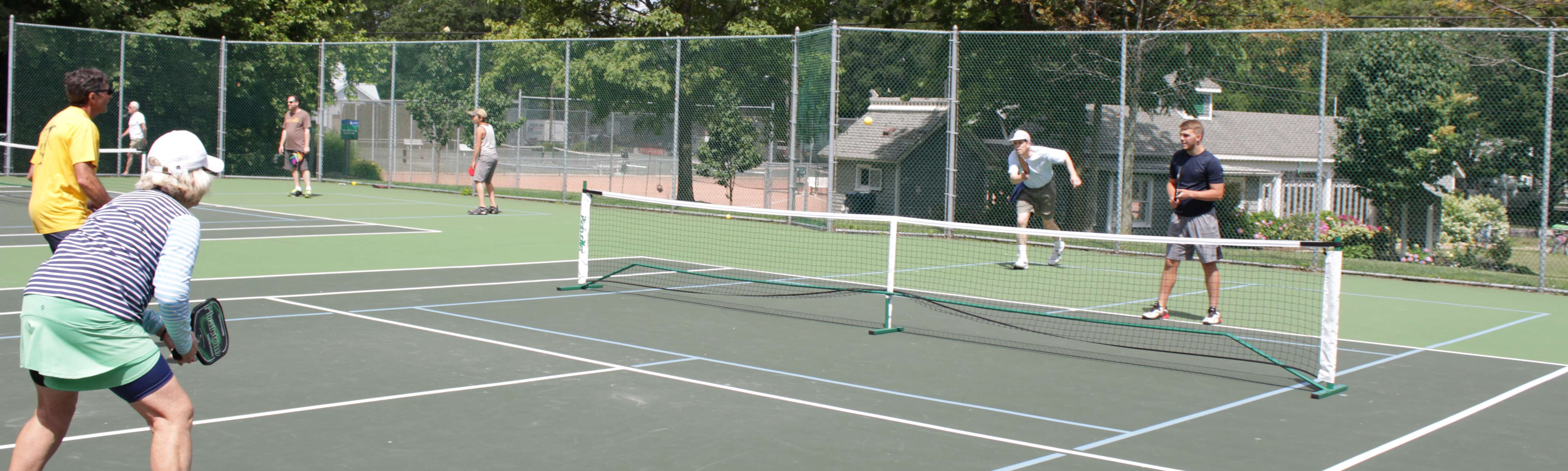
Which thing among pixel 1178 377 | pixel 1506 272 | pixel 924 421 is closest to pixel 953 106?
pixel 1506 272

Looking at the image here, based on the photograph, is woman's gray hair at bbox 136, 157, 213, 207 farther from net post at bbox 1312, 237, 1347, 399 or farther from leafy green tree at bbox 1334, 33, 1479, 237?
leafy green tree at bbox 1334, 33, 1479, 237

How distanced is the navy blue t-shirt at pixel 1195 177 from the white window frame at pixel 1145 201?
22.7 ft

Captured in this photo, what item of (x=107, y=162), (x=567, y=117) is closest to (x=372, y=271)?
(x=567, y=117)

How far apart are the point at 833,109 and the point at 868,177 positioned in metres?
1.43

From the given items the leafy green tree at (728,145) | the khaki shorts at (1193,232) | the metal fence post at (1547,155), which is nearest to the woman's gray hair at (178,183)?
the khaki shorts at (1193,232)

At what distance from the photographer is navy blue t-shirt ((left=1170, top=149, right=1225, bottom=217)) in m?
8.48

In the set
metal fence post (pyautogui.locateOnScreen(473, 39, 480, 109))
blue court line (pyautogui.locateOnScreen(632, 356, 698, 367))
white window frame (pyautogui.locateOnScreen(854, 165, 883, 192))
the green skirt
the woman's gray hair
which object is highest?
metal fence post (pyautogui.locateOnScreen(473, 39, 480, 109))

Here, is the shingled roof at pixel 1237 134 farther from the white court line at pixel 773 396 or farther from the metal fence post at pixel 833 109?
the white court line at pixel 773 396

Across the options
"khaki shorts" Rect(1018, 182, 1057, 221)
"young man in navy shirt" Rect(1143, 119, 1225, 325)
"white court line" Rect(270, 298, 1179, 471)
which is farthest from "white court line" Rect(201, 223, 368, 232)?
"young man in navy shirt" Rect(1143, 119, 1225, 325)

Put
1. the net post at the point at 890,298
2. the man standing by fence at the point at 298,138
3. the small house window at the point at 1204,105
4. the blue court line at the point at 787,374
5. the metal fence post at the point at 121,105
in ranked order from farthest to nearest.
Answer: the metal fence post at the point at 121,105, the man standing by fence at the point at 298,138, the small house window at the point at 1204,105, the net post at the point at 890,298, the blue court line at the point at 787,374

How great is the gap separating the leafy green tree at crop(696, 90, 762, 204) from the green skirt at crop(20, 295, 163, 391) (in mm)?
14406

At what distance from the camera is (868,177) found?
16641 mm

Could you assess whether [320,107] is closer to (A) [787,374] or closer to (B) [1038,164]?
(B) [1038,164]

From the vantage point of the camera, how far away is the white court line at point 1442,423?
4820 mm
